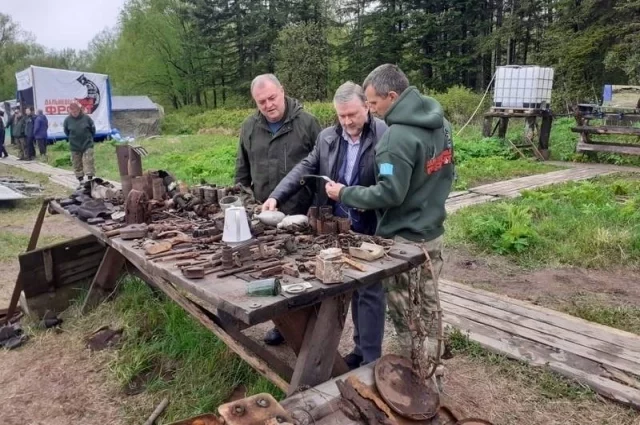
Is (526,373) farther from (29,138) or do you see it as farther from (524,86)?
(29,138)

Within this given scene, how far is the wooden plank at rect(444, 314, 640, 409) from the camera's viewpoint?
114 inches

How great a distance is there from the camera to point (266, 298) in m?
2.01

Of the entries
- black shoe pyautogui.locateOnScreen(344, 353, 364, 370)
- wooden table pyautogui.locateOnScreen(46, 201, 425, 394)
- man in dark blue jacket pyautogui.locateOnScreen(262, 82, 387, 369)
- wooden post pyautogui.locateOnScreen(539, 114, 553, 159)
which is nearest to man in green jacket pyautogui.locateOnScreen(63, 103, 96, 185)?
wooden table pyautogui.locateOnScreen(46, 201, 425, 394)

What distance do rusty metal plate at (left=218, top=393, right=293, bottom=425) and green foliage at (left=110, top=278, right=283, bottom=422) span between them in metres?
1.11

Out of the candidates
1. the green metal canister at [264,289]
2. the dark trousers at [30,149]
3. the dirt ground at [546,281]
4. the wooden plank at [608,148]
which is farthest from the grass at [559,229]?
the dark trousers at [30,149]

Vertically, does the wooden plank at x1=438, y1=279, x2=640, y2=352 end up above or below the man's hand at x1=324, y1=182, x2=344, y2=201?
below

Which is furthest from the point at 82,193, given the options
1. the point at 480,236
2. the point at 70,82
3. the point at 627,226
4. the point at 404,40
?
the point at 404,40

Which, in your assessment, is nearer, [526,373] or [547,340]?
[526,373]

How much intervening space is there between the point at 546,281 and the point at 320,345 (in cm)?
298

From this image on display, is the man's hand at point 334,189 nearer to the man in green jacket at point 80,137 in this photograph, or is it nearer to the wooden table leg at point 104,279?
the wooden table leg at point 104,279

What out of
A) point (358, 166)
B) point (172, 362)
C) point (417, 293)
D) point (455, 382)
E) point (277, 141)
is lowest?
point (172, 362)

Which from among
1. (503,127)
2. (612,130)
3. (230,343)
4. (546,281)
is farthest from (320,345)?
(503,127)

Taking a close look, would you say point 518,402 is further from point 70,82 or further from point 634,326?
point 70,82

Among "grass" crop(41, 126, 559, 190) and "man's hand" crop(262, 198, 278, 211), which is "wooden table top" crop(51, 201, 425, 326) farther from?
"grass" crop(41, 126, 559, 190)
